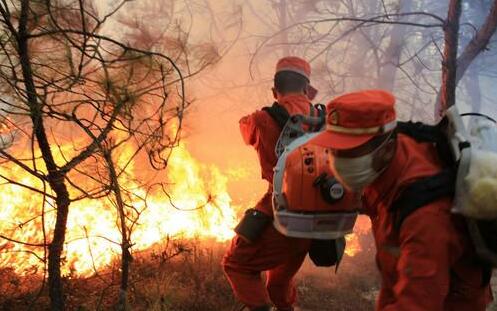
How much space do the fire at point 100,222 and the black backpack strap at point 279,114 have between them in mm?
1029

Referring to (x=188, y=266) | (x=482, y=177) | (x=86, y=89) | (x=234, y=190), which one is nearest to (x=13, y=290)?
(x=188, y=266)

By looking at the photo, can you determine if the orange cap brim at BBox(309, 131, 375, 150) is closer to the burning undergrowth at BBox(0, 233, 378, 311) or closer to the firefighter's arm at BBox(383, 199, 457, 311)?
the firefighter's arm at BBox(383, 199, 457, 311)

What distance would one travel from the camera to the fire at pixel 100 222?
4.78 meters

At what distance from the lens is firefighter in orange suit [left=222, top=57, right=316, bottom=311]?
10.1 feet

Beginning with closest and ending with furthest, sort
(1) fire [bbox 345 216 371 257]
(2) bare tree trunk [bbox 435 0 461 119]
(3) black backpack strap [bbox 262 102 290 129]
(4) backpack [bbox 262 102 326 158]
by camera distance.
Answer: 1. (4) backpack [bbox 262 102 326 158]
2. (3) black backpack strap [bbox 262 102 290 129]
3. (2) bare tree trunk [bbox 435 0 461 119]
4. (1) fire [bbox 345 216 371 257]

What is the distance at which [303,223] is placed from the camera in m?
2.56

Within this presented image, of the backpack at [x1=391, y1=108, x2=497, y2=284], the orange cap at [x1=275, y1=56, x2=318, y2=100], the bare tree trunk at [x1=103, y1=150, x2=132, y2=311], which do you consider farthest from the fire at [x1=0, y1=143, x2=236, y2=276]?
the backpack at [x1=391, y1=108, x2=497, y2=284]

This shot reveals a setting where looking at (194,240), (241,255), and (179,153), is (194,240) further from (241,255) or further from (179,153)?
(241,255)

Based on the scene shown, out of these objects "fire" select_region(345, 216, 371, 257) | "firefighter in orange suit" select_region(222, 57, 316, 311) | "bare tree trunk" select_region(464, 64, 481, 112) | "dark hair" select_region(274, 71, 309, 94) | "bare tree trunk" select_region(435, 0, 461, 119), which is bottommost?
"fire" select_region(345, 216, 371, 257)

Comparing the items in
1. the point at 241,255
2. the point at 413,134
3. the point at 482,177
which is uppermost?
the point at 413,134

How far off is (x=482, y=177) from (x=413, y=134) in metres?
0.54

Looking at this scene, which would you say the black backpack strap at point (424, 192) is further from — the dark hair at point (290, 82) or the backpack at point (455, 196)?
the dark hair at point (290, 82)

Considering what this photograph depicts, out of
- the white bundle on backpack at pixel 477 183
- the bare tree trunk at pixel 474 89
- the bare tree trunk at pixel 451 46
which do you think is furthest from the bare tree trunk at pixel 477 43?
the bare tree trunk at pixel 474 89

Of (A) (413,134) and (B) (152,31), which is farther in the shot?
(B) (152,31)
